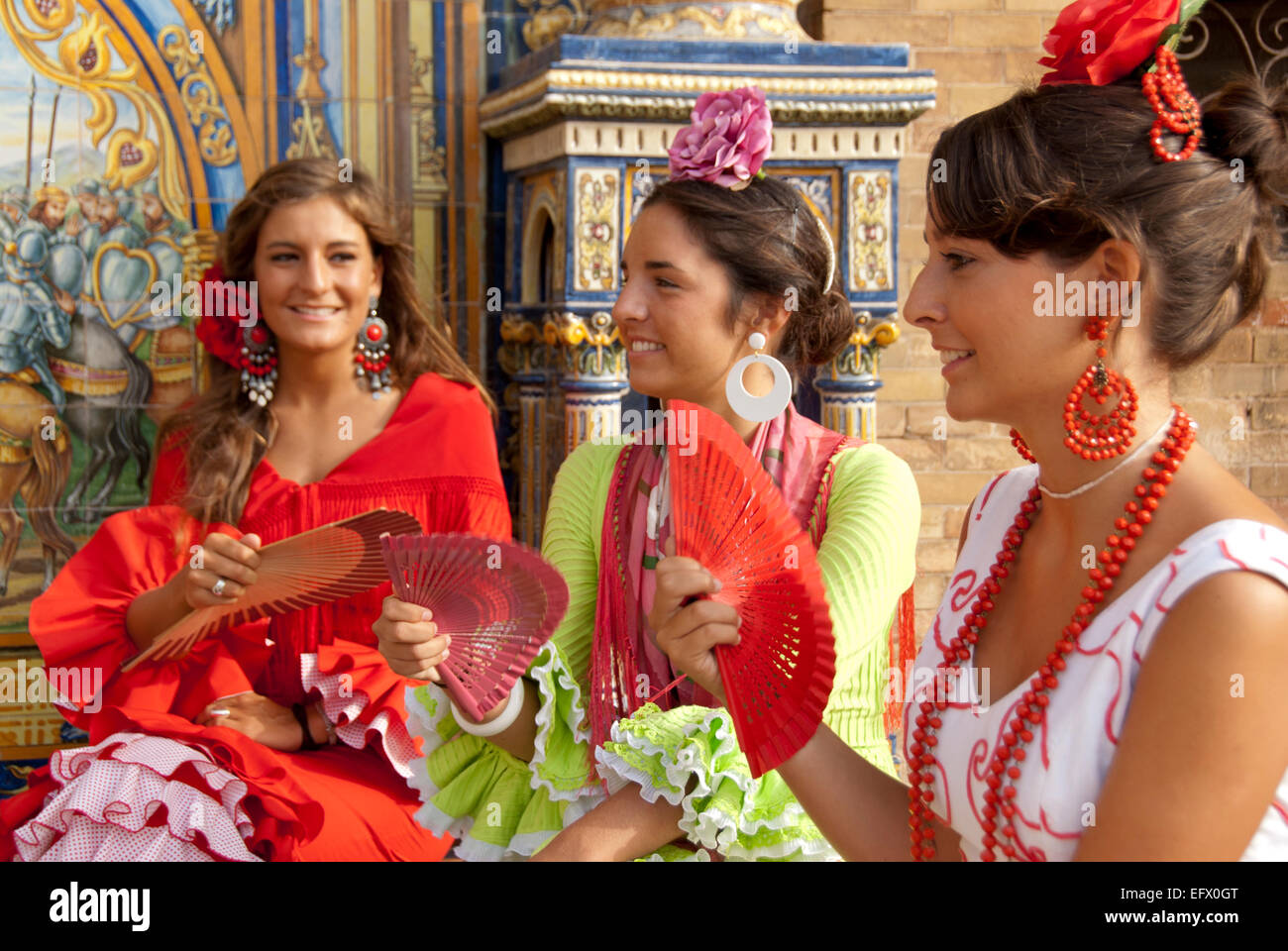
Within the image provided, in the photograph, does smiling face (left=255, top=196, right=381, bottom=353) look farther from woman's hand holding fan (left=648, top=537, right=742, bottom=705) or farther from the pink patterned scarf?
woman's hand holding fan (left=648, top=537, right=742, bottom=705)

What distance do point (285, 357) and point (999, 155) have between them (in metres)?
2.06

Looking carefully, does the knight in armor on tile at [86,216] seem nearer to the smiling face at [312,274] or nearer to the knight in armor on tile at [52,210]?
the knight in armor on tile at [52,210]

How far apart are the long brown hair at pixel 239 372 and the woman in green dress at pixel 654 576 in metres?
0.98

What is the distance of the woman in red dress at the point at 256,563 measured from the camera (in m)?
2.38

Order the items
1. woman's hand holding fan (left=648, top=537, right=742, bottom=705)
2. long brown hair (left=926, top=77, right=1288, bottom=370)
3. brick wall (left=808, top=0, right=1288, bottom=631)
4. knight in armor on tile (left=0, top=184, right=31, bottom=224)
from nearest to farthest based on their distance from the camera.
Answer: long brown hair (left=926, top=77, right=1288, bottom=370) → woman's hand holding fan (left=648, top=537, right=742, bottom=705) → knight in armor on tile (left=0, top=184, right=31, bottom=224) → brick wall (left=808, top=0, right=1288, bottom=631)

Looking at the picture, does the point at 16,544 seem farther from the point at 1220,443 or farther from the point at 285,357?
the point at 1220,443

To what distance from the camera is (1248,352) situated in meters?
4.29

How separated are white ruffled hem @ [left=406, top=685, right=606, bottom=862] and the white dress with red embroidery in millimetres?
733

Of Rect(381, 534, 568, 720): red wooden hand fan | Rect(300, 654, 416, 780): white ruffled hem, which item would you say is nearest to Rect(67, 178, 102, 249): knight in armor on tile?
Rect(300, 654, 416, 780): white ruffled hem

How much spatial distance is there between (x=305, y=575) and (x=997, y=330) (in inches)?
58.4

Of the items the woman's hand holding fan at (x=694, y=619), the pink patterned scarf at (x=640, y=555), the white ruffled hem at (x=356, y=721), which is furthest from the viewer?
the white ruffled hem at (x=356, y=721)

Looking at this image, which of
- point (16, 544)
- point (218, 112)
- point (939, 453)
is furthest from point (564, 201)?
point (16, 544)

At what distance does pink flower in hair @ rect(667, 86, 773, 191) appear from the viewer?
2.12 meters

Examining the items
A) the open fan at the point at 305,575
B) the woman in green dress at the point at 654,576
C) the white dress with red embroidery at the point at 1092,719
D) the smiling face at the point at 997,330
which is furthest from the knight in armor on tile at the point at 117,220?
the white dress with red embroidery at the point at 1092,719
